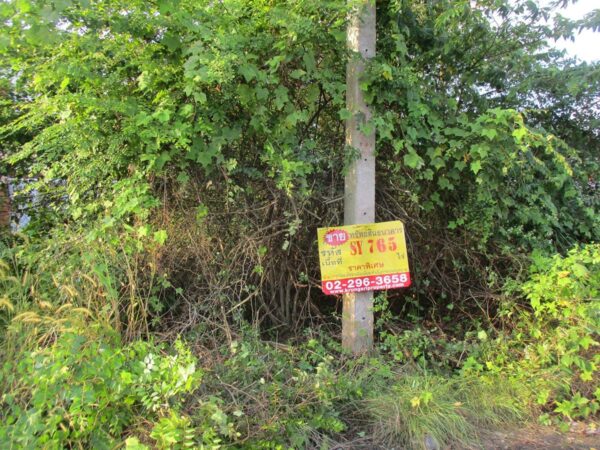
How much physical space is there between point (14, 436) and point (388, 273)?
2561mm

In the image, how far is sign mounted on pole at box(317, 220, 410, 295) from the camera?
11.3 ft

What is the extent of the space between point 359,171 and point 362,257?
672 mm

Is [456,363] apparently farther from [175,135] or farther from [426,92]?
[175,135]

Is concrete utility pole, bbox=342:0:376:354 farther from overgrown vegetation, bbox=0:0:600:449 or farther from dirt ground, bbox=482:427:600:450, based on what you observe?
dirt ground, bbox=482:427:600:450

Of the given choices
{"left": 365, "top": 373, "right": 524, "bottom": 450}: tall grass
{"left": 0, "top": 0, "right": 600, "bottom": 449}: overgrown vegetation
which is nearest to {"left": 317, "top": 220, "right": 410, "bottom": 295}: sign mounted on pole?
{"left": 0, "top": 0, "right": 600, "bottom": 449}: overgrown vegetation

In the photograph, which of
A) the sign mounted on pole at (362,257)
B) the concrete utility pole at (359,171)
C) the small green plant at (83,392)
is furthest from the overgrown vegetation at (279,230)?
the sign mounted on pole at (362,257)

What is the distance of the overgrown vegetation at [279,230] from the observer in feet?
8.21

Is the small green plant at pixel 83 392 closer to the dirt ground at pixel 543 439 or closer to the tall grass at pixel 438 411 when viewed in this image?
the tall grass at pixel 438 411

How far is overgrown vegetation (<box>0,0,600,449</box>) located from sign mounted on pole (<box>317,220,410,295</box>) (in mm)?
321

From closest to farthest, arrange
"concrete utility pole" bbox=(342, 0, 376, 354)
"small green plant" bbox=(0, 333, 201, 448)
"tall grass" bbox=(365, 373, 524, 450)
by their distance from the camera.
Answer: "small green plant" bbox=(0, 333, 201, 448), "tall grass" bbox=(365, 373, 524, 450), "concrete utility pole" bbox=(342, 0, 376, 354)

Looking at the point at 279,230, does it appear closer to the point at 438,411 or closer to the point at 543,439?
the point at 438,411

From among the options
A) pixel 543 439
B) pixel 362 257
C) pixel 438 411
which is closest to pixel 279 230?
pixel 362 257

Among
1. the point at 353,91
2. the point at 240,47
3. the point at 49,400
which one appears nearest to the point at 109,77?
the point at 240,47

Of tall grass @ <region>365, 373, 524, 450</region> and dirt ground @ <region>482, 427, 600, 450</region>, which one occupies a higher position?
tall grass @ <region>365, 373, 524, 450</region>
